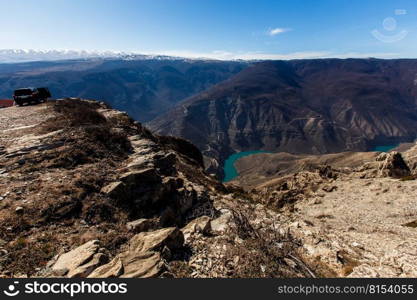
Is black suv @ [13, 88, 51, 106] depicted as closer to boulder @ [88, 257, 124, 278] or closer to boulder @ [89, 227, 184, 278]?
boulder @ [89, 227, 184, 278]

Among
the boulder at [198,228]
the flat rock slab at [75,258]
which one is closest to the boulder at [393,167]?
the boulder at [198,228]

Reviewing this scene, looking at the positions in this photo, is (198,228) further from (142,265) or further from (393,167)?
(393,167)

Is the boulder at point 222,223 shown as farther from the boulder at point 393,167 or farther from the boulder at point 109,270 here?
the boulder at point 393,167

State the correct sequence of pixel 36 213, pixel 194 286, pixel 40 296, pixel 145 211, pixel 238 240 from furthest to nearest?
pixel 145 211, pixel 238 240, pixel 36 213, pixel 194 286, pixel 40 296

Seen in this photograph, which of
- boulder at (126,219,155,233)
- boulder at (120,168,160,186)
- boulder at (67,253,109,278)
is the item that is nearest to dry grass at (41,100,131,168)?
boulder at (120,168,160,186)

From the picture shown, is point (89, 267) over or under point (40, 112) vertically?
under

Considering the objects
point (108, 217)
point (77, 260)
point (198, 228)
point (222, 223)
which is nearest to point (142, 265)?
point (77, 260)

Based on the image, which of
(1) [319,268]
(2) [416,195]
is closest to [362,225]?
(2) [416,195]

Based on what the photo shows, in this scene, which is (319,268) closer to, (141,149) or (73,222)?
(73,222)
